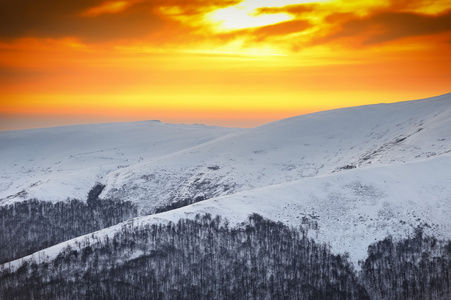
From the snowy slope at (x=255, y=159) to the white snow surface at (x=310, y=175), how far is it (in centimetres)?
36

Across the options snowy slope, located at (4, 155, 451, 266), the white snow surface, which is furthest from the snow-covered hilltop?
the white snow surface

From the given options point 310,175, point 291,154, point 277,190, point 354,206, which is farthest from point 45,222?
point 291,154

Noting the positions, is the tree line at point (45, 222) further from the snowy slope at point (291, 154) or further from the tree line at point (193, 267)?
the tree line at point (193, 267)

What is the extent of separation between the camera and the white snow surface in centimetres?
8675

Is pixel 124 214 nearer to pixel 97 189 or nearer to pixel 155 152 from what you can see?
pixel 97 189

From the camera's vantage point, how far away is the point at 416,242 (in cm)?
8162

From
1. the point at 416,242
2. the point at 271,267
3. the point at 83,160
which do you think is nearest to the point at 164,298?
the point at 271,267

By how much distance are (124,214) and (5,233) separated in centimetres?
2778

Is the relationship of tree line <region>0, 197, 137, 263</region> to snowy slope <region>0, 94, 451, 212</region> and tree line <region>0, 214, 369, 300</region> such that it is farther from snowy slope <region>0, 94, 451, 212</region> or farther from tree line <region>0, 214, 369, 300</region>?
tree line <region>0, 214, 369, 300</region>

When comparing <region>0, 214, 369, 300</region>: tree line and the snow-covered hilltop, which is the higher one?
the snow-covered hilltop

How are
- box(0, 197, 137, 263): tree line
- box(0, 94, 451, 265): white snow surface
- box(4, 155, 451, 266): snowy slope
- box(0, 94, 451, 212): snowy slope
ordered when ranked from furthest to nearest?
box(0, 94, 451, 212): snowy slope < box(0, 197, 137, 263): tree line < box(0, 94, 451, 265): white snow surface < box(4, 155, 451, 266): snowy slope

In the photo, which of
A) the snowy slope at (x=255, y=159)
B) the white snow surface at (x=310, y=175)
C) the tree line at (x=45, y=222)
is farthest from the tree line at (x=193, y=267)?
the snowy slope at (x=255, y=159)

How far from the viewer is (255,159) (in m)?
150

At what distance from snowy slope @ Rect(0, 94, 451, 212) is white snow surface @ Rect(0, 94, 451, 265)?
0.36 metres
